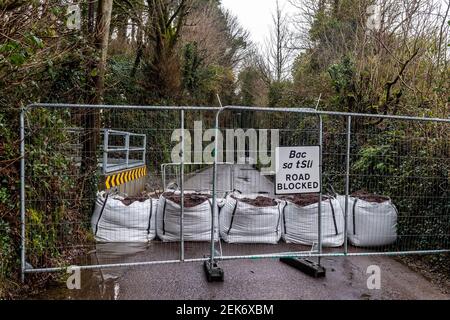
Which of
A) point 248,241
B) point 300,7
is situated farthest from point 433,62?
point 300,7

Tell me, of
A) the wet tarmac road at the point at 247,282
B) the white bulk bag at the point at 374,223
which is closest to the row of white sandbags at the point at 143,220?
the wet tarmac road at the point at 247,282

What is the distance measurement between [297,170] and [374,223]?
208 centimetres

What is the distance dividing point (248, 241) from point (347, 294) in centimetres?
203

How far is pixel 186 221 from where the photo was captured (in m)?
6.05

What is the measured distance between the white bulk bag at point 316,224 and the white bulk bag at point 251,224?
1.01 feet

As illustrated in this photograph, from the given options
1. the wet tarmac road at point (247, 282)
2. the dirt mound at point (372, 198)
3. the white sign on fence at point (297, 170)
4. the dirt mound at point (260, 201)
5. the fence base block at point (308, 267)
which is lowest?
the wet tarmac road at point (247, 282)

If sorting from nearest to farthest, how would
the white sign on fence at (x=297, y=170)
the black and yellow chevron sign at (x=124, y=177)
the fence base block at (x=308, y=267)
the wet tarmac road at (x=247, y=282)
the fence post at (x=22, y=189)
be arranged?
the fence post at (x=22, y=189) → the wet tarmac road at (x=247, y=282) → the white sign on fence at (x=297, y=170) → the fence base block at (x=308, y=267) → the black and yellow chevron sign at (x=124, y=177)

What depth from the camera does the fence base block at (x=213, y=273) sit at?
15.1 ft

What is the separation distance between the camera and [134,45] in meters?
17.7

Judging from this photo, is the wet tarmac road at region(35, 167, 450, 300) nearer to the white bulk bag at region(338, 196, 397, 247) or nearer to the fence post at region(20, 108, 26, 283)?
the white bulk bag at region(338, 196, 397, 247)

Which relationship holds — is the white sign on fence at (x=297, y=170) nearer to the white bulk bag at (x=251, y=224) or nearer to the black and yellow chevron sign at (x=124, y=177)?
the white bulk bag at (x=251, y=224)

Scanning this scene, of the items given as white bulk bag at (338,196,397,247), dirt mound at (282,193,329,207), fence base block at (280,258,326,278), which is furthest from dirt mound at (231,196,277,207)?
white bulk bag at (338,196,397,247)
